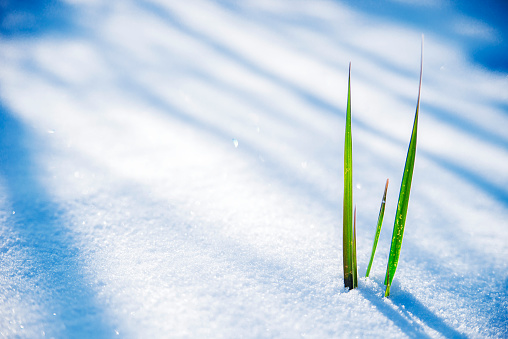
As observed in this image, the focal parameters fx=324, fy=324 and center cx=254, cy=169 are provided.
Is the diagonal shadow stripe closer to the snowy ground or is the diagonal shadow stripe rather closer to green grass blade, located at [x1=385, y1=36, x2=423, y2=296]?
the snowy ground

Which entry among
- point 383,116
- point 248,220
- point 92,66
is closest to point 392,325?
point 248,220

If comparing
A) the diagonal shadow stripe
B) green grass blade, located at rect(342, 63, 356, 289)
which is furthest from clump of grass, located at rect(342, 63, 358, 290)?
the diagonal shadow stripe

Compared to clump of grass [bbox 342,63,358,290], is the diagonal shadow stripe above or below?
below

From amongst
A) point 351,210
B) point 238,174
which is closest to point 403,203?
point 351,210

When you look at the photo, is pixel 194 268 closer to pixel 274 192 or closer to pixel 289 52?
pixel 274 192

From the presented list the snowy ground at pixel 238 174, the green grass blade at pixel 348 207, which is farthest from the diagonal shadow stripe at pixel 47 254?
the green grass blade at pixel 348 207

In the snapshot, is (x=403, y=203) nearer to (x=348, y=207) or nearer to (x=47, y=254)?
(x=348, y=207)

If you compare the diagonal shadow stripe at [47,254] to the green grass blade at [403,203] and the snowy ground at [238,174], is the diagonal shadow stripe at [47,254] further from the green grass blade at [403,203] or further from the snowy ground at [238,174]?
the green grass blade at [403,203]

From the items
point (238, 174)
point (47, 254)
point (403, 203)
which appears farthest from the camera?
point (238, 174)
